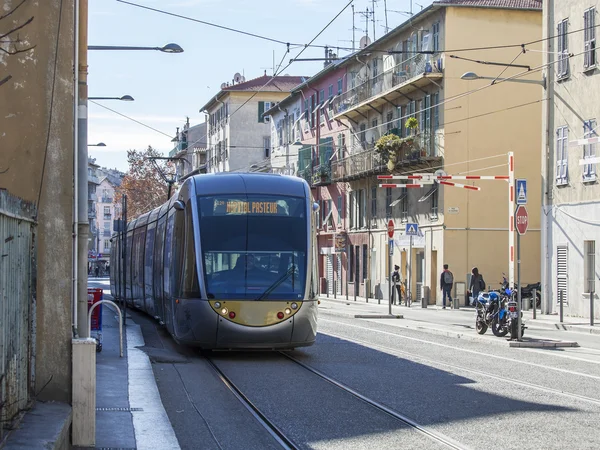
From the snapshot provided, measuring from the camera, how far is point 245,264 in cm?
1762

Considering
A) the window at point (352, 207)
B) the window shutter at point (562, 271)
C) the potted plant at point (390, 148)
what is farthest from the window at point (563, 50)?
the window at point (352, 207)

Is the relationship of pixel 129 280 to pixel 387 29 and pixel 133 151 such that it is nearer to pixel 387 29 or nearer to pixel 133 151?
pixel 387 29

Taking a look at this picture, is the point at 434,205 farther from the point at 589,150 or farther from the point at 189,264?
the point at 189,264

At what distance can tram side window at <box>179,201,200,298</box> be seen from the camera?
17.8 m

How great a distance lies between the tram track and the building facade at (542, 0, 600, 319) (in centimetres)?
2007

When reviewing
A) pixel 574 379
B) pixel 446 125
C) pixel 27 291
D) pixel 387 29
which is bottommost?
pixel 574 379

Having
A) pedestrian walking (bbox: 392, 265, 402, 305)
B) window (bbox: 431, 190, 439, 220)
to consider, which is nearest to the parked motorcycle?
window (bbox: 431, 190, 439, 220)

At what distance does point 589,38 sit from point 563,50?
5.98 ft

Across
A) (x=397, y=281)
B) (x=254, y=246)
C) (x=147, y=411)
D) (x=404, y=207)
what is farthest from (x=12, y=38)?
(x=404, y=207)

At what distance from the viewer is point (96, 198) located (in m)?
189

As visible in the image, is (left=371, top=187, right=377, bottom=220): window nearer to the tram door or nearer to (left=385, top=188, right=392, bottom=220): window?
(left=385, top=188, right=392, bottom=220): window

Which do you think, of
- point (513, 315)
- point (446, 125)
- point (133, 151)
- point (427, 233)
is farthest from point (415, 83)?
point (133, 151)

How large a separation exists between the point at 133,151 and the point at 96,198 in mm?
102359

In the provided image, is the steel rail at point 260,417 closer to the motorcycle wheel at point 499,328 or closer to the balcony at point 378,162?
the motorcycle wheel at point 499,328
